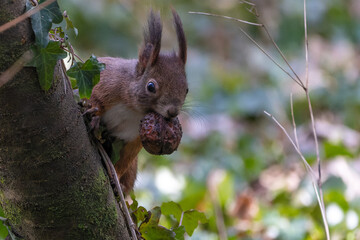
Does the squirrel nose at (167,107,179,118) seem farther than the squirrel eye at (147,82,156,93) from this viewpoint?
No

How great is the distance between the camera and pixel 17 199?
136 cm

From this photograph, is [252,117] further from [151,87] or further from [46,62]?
[46,62]

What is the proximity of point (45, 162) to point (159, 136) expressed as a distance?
1.39 feet

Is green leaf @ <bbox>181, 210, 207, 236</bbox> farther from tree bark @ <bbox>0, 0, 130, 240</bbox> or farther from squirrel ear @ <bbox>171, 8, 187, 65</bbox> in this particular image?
squirrel ear @ <bbox>171, 8, 187, 65</bbox>

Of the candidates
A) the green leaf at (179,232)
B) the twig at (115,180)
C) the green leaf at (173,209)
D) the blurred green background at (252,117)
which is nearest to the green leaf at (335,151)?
the blurred green background at (252,117)

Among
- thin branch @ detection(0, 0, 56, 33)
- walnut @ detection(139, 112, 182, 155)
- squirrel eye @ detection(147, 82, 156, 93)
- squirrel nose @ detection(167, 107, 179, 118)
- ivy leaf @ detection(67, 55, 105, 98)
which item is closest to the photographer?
thin branch @ detection(0, 0, 56, 33)

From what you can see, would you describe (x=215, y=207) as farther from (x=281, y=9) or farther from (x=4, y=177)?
(x=281, y=9)

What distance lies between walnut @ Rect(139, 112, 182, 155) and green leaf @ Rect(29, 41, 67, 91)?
459 mm

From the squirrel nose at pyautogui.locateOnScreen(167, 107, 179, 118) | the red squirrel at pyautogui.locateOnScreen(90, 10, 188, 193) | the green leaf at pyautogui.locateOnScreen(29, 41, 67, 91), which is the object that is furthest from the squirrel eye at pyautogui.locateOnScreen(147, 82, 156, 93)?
the green leaf at pyautogui.locateOnScreen(29, 41, 67, 91)

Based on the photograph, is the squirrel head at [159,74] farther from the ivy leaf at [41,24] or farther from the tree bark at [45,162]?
the ivy leaf at [41,24]

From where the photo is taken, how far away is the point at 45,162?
129 cm

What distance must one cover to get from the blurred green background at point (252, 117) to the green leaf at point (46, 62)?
0.98 feet

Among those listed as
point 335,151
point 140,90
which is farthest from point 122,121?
point 335,151

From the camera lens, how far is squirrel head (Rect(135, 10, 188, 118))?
1.87m
